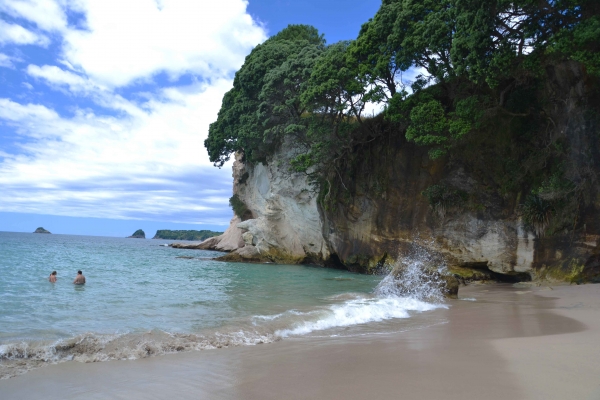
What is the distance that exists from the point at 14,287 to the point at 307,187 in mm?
16994

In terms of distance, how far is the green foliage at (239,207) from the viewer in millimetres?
37031

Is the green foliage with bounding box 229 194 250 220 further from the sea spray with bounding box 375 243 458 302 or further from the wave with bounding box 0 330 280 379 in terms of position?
the wave with bounding box 0 330 280 379

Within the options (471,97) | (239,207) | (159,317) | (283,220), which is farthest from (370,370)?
(239,207)

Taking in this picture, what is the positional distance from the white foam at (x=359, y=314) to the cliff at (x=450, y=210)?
7.21 metres

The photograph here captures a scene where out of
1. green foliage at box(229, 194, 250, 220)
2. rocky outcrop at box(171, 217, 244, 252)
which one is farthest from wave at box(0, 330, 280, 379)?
rocky outcrop at box(171, 217, 244, 252)

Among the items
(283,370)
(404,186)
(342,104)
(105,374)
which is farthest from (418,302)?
(342,104)

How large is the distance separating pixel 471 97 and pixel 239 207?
25572 mm

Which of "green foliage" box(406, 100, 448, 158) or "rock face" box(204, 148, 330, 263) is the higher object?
"green foliage" box(406, 100, 448, 158)

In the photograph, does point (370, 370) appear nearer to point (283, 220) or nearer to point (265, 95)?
point (265, 95)

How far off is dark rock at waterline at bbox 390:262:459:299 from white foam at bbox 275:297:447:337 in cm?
102

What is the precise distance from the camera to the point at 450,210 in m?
18.5

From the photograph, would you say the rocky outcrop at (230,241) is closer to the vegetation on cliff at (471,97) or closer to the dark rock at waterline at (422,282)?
the vegetation on cliff at (471,97)

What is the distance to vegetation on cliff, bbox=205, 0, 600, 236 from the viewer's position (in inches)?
504

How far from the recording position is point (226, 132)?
28766 millimetres
